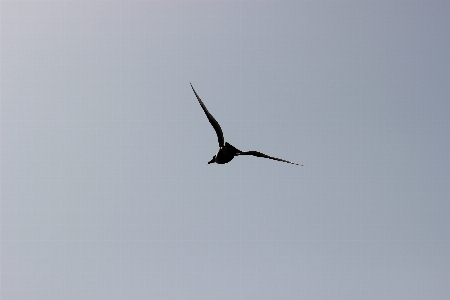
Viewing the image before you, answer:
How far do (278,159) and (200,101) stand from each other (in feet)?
17.0

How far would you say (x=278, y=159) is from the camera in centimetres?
2106

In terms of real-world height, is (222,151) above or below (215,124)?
below

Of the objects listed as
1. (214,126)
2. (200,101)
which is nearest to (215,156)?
(214,126)

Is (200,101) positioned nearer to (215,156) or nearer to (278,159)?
(215,156)

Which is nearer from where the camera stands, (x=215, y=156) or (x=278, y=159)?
(x=278, y=159)

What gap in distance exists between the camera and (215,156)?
942 inches

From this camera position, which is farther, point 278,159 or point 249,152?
point 249,152

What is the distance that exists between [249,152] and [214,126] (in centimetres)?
242

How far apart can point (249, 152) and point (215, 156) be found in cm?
215

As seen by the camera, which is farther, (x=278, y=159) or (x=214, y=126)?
(x=214, y=126)

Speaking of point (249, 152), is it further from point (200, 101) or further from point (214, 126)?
point (200, 101)

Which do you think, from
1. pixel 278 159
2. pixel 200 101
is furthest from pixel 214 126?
pixel 278 159

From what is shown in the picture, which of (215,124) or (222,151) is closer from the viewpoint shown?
(215,124)

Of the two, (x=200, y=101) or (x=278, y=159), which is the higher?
(x=200, y=101)
